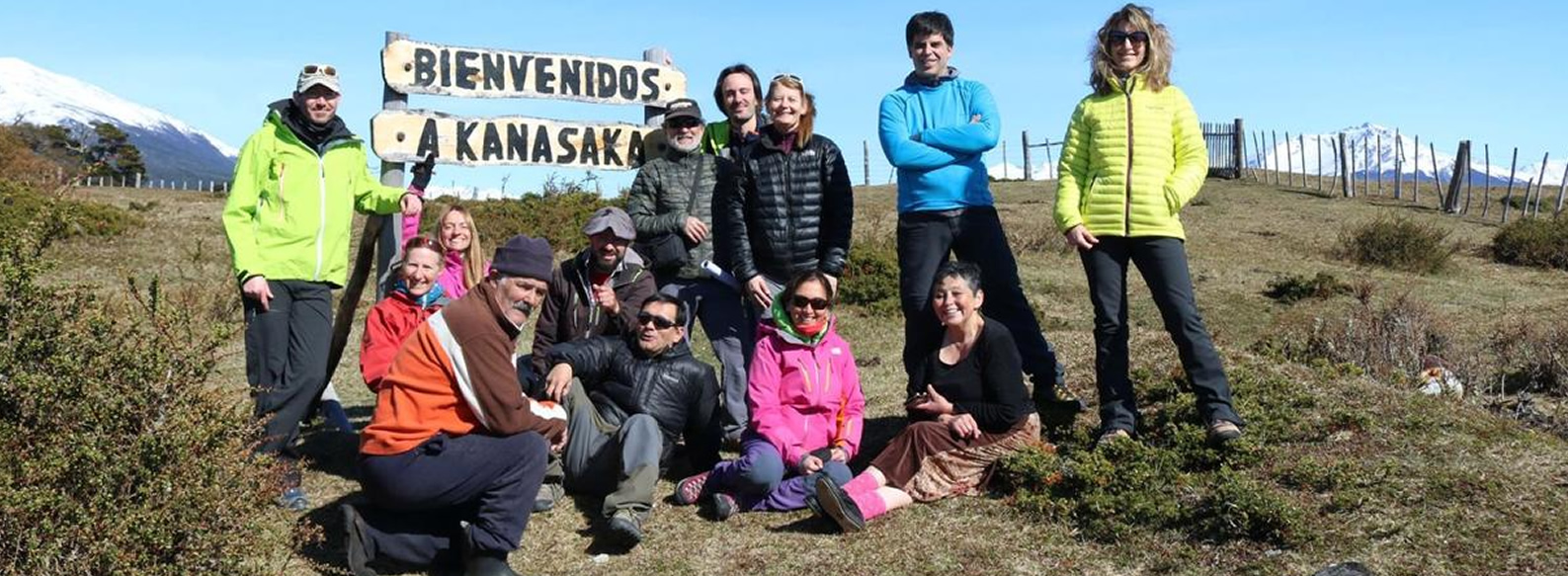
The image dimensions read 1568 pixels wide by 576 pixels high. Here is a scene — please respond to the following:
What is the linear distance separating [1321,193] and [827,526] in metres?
26.5

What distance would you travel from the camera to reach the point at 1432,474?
5430mm

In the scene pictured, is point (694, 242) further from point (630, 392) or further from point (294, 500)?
point (294, 500)

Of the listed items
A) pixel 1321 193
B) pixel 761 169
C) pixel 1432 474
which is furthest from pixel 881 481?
pixel 1321 193

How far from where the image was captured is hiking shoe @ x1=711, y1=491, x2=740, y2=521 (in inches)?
226

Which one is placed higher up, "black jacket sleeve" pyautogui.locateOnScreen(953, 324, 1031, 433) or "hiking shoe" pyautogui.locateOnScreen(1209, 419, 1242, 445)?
"black jacket sleeve" pyautogui.locateOnScreen(953, 324, 1031, 433)

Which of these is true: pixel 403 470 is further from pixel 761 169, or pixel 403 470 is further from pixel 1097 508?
pixel 1097 508

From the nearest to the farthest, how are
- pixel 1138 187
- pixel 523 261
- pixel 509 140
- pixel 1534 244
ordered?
1. pixel 523 261
2. pixel 1138 187
3. pixel 509 140
4. pixel 1534 244

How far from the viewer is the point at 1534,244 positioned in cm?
1792

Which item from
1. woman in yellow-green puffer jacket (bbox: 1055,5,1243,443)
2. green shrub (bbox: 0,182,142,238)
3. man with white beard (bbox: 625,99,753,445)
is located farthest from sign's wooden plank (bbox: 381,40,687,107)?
green shrub (bbox: 0,182,142,238)

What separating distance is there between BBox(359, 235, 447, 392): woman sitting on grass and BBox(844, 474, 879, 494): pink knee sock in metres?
2.17

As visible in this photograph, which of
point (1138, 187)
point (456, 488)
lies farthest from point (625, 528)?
point (1138, 187)

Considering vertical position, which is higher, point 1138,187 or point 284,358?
point 1138,187

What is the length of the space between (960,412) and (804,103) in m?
1.63

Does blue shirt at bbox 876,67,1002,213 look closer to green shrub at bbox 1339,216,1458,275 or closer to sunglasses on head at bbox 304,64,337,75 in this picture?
sunglasses on head at bbox 304,64,337,75
